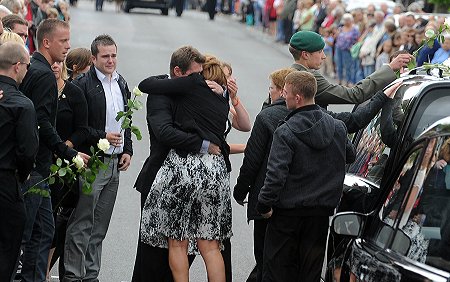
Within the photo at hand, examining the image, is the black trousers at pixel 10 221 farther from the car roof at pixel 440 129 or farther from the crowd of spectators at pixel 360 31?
the crowd of spectators at pixel 360 31

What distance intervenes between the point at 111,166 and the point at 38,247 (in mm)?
1045

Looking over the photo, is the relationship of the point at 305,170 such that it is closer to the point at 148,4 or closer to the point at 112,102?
the point at 112,102

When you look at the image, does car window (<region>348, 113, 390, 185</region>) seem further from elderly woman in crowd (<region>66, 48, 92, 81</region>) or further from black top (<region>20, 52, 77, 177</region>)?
elderly woman in crowd (<region>66, 48, 92, 81</region>)

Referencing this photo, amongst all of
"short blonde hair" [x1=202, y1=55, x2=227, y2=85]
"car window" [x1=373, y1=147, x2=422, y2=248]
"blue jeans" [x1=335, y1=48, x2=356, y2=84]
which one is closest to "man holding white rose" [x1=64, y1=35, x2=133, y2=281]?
Result: "short blonde hair" [x1=202, y1=55, x2=227, y2=85]

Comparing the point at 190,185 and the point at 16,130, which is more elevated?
the point at 16,130

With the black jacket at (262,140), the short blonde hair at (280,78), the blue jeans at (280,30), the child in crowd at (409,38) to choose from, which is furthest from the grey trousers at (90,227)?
the blue jeans at (280,30)

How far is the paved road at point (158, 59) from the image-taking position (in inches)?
408

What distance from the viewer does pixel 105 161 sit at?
28.9 feet

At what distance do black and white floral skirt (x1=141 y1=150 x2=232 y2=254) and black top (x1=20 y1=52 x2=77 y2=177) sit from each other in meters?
0.65

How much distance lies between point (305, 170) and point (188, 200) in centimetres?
112

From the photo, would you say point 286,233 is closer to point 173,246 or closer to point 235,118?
point 173,246

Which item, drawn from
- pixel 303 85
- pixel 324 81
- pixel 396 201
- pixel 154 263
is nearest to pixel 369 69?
pixel 324 81

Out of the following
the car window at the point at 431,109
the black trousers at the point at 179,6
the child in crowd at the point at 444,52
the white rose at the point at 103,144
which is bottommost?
the black trousers at the point at 179,6

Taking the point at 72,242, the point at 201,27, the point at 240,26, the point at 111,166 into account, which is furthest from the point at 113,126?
the point at 240,26
